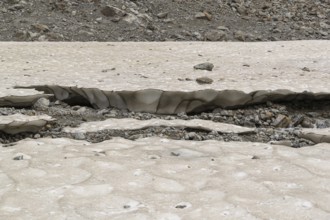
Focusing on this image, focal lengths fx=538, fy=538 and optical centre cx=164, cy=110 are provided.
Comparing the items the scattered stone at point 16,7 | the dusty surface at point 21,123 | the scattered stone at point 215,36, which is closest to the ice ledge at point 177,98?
the dusty surface at point 21,123

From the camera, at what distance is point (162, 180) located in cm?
283

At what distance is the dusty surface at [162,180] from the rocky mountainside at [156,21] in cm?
667

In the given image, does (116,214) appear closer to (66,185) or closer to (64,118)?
(66,185)

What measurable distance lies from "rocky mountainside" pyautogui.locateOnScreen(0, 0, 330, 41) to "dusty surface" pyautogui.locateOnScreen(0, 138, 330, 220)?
667cm

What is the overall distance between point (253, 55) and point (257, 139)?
3.32 meters

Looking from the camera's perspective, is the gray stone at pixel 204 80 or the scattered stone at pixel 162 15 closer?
the gray stone at pixel 204 80

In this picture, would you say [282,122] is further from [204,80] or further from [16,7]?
[16,7]

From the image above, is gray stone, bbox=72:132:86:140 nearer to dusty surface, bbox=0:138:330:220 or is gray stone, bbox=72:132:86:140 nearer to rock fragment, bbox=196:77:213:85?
dusty surface, bbox=0:138:330:220

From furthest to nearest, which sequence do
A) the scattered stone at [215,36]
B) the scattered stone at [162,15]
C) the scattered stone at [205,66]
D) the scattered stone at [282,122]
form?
the scattered stone at [162,15] < the scattered stone at [215,36] < the scattered stone at [205,66] < the scattered stone at [282,122]

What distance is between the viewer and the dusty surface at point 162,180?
2.40 m

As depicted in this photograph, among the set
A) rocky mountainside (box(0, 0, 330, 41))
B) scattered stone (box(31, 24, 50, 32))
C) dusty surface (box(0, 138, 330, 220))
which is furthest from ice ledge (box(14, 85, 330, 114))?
scattered stone (box(31, 24, 50, 32))

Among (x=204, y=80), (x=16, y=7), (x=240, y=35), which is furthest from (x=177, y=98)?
(x=16, y=7)

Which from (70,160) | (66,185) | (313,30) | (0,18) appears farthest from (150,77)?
(313,30)

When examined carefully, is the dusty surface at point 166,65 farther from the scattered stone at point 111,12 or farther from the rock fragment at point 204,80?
the scattered stone at point 111,12
